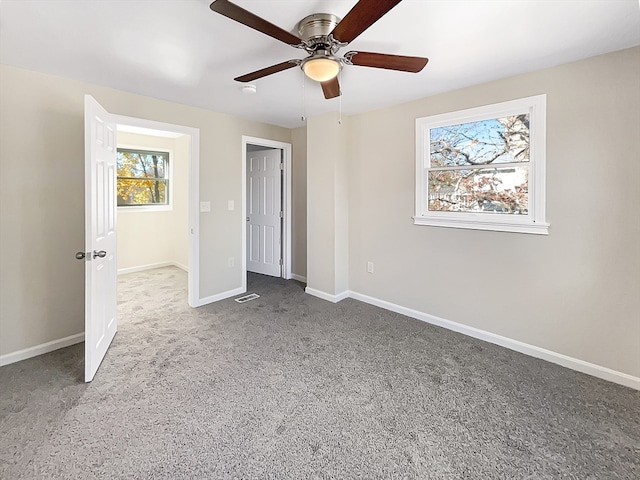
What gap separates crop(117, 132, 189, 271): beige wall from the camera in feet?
17.2

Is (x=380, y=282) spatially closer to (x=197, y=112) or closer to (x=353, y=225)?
(x=353, y=225)

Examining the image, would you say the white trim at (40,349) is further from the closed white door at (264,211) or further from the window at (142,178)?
the window at (142,178)

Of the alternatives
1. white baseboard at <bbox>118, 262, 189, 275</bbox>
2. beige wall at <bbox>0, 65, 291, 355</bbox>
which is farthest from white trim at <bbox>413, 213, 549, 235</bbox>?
white baseboard at <bbox>118, 262, 189, 275</bbox>

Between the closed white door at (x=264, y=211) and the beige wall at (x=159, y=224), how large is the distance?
1.07 meters

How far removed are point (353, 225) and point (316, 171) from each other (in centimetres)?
86

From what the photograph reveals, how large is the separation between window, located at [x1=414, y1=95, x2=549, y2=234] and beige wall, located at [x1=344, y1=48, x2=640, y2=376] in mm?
75

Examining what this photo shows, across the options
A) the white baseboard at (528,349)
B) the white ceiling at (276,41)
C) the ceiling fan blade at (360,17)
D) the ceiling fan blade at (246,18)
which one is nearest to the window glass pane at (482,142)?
the white ceiling at (276,41)

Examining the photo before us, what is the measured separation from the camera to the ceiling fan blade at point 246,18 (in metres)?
1.32

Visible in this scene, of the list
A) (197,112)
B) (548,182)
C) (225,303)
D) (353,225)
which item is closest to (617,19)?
(548,182)

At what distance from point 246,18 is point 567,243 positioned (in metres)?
2.71

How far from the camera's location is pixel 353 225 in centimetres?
405

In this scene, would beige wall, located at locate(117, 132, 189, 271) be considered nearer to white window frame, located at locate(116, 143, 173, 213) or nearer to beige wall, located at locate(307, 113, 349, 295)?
white window frame, located at locate(116, 143, 173, 213)

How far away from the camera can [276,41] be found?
2061 millimetres

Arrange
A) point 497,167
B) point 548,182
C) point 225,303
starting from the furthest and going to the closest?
point 225,303 < point 497,167 < point 548,182
